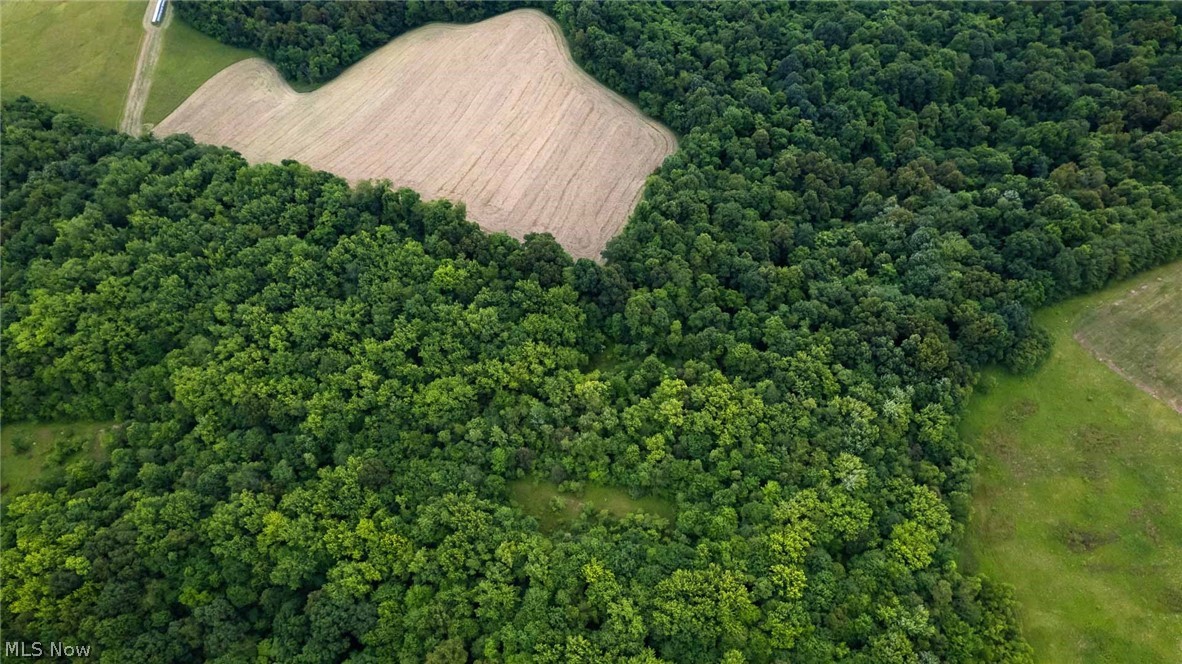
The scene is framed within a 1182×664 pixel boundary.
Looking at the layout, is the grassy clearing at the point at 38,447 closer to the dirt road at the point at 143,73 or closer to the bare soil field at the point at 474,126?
the bare soil field at the point at 474,126

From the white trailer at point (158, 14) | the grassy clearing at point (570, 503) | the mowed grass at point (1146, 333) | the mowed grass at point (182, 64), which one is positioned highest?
the mowed grass at point (1146, 333)

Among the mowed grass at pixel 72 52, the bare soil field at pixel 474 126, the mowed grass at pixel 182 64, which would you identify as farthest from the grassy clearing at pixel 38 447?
the mowed grass at pixel 182 64

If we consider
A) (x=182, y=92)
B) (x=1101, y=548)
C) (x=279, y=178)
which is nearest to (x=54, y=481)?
(x=279, y=178)

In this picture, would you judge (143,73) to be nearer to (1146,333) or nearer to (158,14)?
(158,14)

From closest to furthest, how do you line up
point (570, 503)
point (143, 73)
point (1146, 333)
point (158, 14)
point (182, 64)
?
point (570, 503) → point (1146, 333) → point (143, 73) → point (182, 64) → point (158, 14)

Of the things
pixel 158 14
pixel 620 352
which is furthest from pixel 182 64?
pixel 620 352

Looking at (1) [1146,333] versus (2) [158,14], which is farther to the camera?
(2) [158,14]

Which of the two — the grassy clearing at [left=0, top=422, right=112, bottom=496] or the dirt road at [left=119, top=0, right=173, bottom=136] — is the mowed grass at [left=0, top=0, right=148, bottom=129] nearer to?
the dirt road at [left=119, top=0, right=173, bottom=136]
